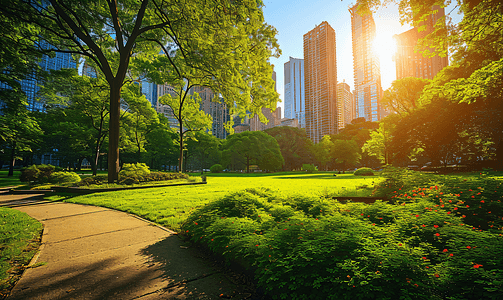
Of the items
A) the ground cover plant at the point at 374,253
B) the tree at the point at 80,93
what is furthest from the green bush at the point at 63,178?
the ground cover plant at the point at 374,253

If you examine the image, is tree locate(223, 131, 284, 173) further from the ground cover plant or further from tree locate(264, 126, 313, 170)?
the ground cover plant

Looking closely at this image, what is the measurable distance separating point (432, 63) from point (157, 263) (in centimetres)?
8405

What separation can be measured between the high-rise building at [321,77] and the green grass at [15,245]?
410ft

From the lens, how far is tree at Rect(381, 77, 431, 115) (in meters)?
31.5

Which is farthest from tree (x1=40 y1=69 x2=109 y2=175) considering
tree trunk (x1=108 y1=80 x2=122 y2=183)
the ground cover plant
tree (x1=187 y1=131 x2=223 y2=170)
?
tree (x1=187 y1=131 x2=223 y2=170)

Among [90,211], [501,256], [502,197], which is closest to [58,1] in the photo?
[90,211]

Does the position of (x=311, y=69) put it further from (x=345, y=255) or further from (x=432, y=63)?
(x=345, y=255)

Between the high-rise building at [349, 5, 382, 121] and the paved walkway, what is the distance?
506 feet

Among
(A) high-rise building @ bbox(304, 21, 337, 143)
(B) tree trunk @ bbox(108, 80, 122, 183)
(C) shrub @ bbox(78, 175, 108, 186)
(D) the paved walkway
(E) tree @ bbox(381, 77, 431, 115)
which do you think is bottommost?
(D) the paved walkway

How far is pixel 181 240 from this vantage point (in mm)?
4969

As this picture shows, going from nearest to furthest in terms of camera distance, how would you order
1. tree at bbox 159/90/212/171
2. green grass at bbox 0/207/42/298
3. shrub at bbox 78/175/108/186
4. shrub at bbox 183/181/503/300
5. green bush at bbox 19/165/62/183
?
shrub at bbox 183/181/503/300
green grass at bbox 0/207/42/298
shrub at bbox 78/175/108/186
green bush at bbox 19/165/62/183
tree at bbox 159/90/212/171

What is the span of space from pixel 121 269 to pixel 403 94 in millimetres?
40468

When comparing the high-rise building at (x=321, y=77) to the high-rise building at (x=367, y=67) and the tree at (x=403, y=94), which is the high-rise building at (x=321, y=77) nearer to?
the high-rise building at (x=367, y=67)

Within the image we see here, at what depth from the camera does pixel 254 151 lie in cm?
5625
